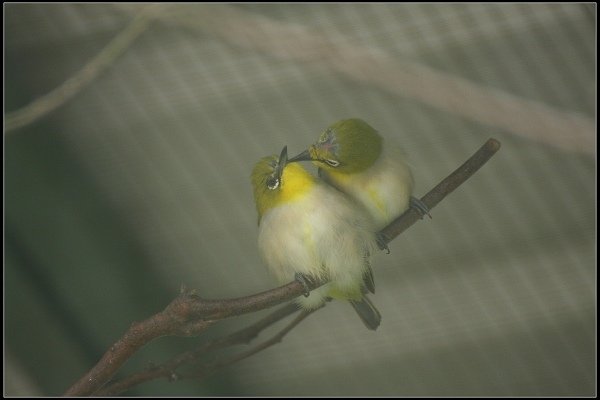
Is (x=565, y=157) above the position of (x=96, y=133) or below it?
below

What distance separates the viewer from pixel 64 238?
3.80 feet

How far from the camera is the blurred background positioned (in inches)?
43.3

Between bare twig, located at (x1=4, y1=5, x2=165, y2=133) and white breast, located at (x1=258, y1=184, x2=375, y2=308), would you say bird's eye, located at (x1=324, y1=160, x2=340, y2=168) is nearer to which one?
white breast, located at (x1=258, y1=184, x2=375, y2=308)

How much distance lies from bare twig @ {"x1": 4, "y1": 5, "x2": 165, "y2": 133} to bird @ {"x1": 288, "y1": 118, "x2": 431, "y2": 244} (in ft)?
1.50

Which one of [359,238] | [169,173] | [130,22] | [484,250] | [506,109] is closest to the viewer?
[359,238]

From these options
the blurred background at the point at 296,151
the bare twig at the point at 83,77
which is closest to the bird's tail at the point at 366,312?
the blurred background at the point at 296,151

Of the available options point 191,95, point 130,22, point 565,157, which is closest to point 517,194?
point 565,157

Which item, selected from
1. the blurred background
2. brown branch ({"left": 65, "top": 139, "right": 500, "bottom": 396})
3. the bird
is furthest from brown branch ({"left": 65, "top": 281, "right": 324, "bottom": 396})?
the blurred background

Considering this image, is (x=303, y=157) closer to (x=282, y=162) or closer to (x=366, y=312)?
(x=282, y=162)

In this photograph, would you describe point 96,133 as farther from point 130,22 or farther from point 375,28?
point 375,28

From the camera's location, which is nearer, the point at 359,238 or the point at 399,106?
the point at 359,238

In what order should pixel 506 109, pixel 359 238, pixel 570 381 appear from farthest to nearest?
pixel 570 381
pixel 506 109
pixel 359 238

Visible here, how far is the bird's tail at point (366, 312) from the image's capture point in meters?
0.70

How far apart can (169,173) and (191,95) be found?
15 cm
